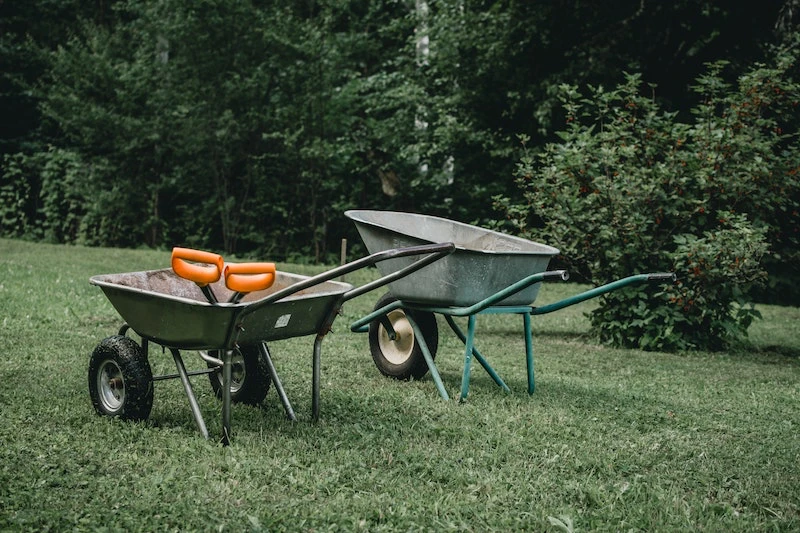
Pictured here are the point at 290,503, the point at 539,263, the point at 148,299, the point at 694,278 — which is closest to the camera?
the point at 290,503

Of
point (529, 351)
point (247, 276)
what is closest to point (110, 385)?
point (247, 276)

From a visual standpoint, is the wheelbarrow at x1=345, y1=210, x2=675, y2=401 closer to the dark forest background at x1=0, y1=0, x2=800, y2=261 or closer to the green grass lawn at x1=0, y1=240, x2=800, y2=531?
the green grass lawn at x1=0, y1=240, x2=800, y2=531

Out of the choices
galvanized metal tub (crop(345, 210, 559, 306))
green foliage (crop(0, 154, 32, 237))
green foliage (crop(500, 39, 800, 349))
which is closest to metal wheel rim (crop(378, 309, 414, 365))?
galvanized metal tub (crop(345, 210, 559, 306))

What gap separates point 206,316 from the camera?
3988 millimetres

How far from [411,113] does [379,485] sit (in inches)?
515

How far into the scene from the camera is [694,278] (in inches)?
299

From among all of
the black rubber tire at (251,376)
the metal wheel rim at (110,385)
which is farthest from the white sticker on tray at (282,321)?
the metal wheel rim at (110,385)

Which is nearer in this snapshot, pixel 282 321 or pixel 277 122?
pixel 282 321

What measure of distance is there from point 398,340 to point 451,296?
85cm

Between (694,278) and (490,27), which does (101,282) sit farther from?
(490,27)

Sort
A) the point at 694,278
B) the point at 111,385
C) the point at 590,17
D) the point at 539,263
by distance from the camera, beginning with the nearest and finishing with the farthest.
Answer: the point at 111,385
the point at 539,263
the point at 694,278
the point at 590,17

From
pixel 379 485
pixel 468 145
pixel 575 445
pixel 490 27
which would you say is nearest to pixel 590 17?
pixel 490 27

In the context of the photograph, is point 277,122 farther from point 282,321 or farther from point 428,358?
point 282,321

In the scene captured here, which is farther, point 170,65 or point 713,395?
point 170,65
